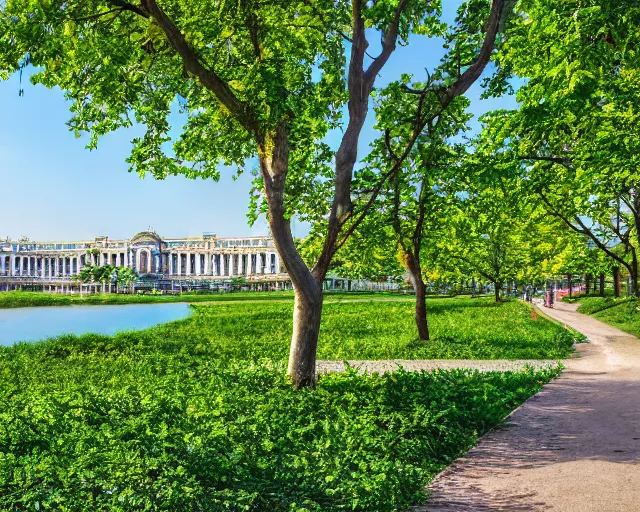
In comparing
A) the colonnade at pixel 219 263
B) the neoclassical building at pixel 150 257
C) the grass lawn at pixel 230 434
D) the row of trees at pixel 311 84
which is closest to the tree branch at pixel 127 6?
the row of trees at pixel 311 84

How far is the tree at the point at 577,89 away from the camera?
7688 millimetres

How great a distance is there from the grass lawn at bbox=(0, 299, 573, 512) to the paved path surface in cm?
32

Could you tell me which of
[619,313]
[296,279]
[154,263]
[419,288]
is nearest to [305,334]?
[296,279]

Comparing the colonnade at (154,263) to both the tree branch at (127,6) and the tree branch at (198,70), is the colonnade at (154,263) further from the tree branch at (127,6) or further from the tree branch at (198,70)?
the tree branch at (127,6)

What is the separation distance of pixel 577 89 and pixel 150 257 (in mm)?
142699

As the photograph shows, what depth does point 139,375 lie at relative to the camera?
12.3 meters

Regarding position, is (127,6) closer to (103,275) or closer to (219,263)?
(103,275)

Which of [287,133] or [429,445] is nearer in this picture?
[429,445]

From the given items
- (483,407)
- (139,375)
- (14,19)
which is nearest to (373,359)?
(139,375)

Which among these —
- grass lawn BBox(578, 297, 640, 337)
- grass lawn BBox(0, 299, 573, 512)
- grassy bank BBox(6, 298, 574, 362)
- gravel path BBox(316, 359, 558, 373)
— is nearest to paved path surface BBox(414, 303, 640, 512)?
grass lawn BBox(0, 299, 573, 512)

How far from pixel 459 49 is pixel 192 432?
23.8 feet

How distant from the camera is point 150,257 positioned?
144 metres

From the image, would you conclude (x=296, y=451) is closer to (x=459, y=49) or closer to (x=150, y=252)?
(x=459, y=49)

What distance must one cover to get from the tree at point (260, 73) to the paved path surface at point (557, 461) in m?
3.60
